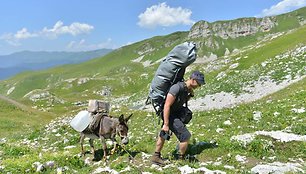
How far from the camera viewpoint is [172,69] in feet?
33.4

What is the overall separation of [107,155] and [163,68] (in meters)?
4.65

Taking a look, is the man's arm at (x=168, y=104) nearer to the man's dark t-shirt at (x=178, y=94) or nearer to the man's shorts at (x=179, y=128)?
the man's dark t-shirt at (x=178, y=94)

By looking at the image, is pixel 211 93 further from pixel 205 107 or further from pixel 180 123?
pixel 180 123

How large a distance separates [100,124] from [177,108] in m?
3.53

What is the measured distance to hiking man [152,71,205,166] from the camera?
998 centimetres

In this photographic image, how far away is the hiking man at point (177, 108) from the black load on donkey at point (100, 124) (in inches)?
68.7

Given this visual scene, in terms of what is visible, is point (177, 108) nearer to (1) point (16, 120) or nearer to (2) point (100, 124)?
(2) point (100, 124)

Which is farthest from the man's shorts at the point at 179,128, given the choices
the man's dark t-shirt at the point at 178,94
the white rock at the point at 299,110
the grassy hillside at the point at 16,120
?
the grassy hillside at the point at 16,120

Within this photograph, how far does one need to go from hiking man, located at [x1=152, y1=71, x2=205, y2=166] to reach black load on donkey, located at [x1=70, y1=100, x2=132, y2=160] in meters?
1.75

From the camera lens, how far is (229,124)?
17453mm

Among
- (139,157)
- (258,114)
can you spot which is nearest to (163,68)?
(139,157)

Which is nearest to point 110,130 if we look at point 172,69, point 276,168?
point 172,69

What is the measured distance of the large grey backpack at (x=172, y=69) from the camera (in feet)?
32.9

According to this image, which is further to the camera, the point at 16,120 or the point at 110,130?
the point at 16,120
